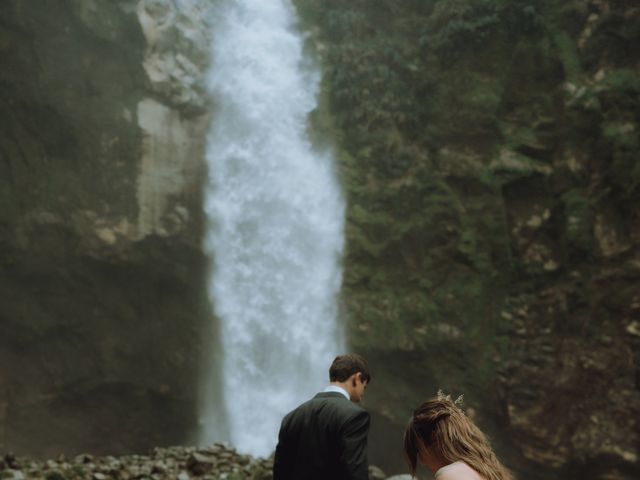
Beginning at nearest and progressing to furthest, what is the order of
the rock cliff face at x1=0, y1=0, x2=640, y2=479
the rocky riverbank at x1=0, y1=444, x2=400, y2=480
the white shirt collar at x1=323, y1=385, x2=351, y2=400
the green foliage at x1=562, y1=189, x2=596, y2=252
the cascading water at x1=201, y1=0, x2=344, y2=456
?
the white shirt collar at x1=323, y1=385, x2=351, y2=400, the rocky riverbank at x1=0, y1=444, x2=400, y2=480, the green foliage at x1=562, y1=189, x2=596, y2=252, the rock cliff face at x1=0, y1=0, x2=640, y2=479, the cascading water at x1=201, y1=0, x2=344, y2=456

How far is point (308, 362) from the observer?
15.9 m

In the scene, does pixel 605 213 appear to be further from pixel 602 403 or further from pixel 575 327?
pixel 602 403

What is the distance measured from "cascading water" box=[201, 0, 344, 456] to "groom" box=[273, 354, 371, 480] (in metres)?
11.5

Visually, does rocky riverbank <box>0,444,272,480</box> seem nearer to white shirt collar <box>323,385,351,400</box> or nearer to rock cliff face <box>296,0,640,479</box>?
white shirt collar <box>323,385,351,400</box>

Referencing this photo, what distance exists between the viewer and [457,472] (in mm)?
2650

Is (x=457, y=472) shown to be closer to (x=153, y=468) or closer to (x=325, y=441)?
(x=325, y=441)

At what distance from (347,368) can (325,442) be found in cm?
58

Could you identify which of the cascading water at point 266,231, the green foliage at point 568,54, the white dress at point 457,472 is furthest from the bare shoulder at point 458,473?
the green foliage at point 568,54

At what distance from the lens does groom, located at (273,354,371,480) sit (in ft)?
12.8

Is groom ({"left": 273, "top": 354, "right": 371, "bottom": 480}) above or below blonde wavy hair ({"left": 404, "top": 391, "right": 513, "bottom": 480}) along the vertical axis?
above

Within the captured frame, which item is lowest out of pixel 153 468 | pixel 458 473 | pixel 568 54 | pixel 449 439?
pixel 458 473

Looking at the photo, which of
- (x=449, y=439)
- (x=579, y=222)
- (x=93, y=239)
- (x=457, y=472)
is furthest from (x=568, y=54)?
(x=457, y=472)

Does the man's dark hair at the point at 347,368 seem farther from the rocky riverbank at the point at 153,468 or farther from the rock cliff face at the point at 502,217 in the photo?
the rock cliff face at the point at 502,217

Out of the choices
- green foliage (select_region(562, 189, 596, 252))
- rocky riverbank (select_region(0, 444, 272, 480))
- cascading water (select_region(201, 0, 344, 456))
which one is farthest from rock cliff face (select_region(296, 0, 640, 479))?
rocky riverbank (select_region(0, 444, 272, 480))
